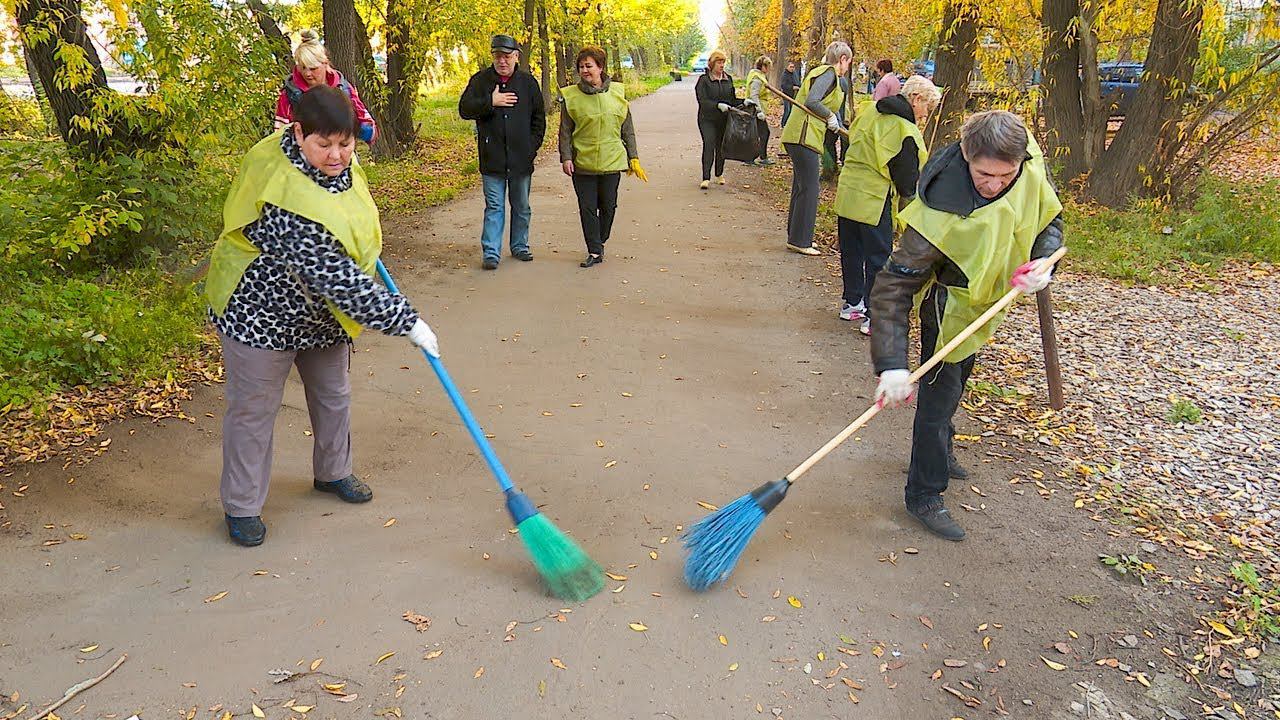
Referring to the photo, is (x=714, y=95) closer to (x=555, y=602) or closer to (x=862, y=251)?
(x=862, y=251)

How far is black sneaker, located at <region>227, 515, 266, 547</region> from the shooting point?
11.6ft

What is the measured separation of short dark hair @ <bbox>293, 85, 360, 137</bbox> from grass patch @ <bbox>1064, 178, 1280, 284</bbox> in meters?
6.78

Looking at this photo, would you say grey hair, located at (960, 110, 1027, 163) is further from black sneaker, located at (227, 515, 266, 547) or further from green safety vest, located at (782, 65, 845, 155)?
green safety vest, located at (782, 65, 845, 155)

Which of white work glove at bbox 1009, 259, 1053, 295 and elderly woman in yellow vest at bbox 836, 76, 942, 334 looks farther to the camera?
elderly woman in yellow vest at bbox 836, 76, 942, 334

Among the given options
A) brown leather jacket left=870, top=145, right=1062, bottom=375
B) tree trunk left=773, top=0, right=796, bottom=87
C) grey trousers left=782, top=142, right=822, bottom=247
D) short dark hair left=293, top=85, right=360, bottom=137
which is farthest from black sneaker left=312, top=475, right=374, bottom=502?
tree trunk left=773, top=0, right=796, bottom=87

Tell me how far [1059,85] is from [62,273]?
9836 millimetres

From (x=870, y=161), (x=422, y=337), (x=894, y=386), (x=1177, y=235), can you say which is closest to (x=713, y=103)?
(x=1177, y=235)

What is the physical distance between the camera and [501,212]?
7.62m

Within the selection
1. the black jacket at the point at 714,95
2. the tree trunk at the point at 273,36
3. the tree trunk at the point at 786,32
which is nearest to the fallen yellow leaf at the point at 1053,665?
the tree trunk at the point at 273,36

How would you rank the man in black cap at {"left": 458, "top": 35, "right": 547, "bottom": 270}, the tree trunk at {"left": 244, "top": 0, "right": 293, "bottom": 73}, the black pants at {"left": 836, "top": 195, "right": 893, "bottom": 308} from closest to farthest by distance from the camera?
the black pants at {"left": 836, "top": 195, "right": 893, "bottom": 308}, the man in black cap at {"left": 458, "top": 35, "right": 547, "bottom": 270}, the tree trunk at {"left": 244, "top": 0, "right": 293, "bottom": 73}

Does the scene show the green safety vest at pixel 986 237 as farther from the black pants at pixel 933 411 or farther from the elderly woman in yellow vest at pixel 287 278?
the elderly woman in yellow vest at pixel 287 278

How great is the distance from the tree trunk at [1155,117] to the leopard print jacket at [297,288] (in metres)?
8.43

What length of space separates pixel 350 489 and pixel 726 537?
1703 millimetres

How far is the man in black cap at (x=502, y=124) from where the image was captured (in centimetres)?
714
